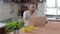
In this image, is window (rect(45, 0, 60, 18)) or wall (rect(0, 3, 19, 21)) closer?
wall (rect(0, 3, 19, 21))

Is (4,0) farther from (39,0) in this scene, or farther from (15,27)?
(15,27)

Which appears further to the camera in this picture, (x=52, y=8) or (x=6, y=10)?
(x=52, y=8)

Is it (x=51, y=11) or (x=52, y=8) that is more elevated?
(x=52, y=8)

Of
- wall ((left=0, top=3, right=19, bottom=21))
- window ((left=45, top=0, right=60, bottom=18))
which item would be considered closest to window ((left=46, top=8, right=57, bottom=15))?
window ((left=45, top=0, right=60, bottom=18))

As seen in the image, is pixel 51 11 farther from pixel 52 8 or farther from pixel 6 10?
pixel 6 10

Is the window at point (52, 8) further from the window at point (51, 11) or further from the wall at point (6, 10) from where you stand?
the wall at point (6, 10)

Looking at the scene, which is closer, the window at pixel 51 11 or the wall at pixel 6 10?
the wall at pixel 6 10

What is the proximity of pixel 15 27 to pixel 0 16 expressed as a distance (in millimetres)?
3082

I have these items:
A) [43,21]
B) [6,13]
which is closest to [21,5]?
[6,13]

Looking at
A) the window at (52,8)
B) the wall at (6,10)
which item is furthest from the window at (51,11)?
the wall at (6,10)

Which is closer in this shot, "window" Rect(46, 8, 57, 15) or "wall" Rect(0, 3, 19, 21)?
"wall" Rect(0, 3, 19, 21)

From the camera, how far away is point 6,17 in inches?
173

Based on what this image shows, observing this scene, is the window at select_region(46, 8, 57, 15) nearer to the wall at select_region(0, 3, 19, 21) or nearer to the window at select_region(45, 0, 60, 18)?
the window at select_region(45, 0, 60, 18)

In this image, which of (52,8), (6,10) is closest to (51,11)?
(52,8)
